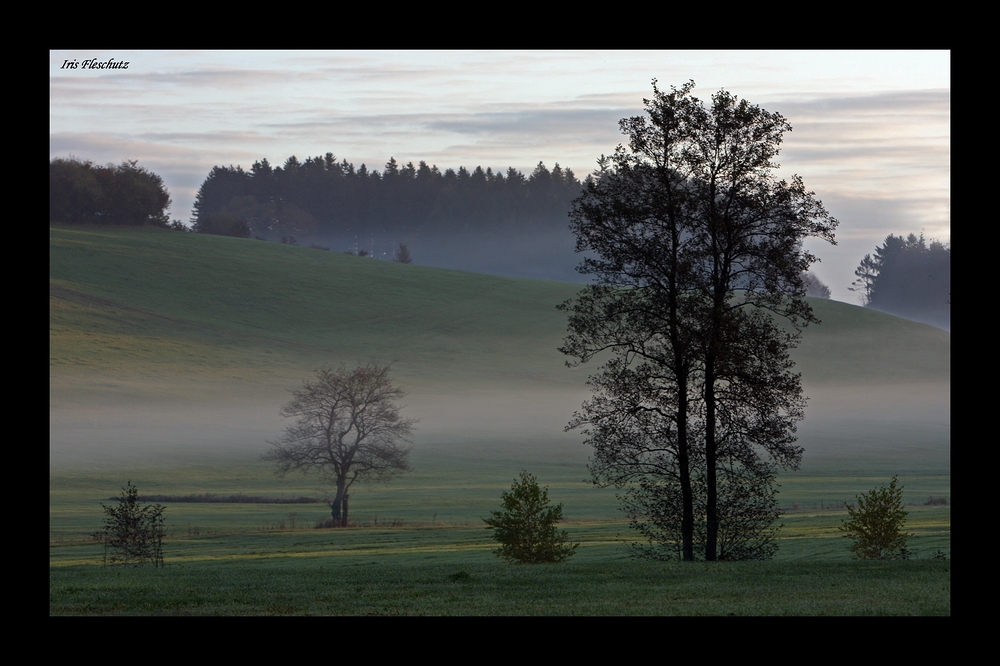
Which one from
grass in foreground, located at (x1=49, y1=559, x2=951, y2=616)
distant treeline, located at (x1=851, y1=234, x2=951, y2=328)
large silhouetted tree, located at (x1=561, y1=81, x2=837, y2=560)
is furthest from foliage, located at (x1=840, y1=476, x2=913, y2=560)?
distant treeline, located at (x1=851, y1=234, x2=951, y2=328)

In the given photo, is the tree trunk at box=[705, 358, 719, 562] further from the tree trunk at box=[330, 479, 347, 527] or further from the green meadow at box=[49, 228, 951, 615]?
the tree trunk at box=[330, 479, 347, 527]

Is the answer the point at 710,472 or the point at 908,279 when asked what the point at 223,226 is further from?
the point at 710,472

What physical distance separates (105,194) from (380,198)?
164ft

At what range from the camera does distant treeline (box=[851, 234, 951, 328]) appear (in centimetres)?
13488

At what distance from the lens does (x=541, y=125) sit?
11075 cm

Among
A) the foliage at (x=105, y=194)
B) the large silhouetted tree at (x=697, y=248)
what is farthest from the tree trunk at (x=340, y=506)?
the foliage at (x=105, y=194)

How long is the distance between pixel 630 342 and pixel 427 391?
2008 inches

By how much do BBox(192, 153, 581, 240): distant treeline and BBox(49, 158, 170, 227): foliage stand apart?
87.0 ft

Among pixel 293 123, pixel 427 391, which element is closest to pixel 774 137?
pixel 427 391

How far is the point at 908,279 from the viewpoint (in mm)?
140000

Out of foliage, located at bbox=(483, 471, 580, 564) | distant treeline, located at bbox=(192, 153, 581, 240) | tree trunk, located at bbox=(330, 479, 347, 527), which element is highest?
distant treeline, located at bbox=(192, 153, 581, 240)

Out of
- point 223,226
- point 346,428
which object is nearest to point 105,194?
point 223,226

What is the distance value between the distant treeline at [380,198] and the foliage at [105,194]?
26521mm
